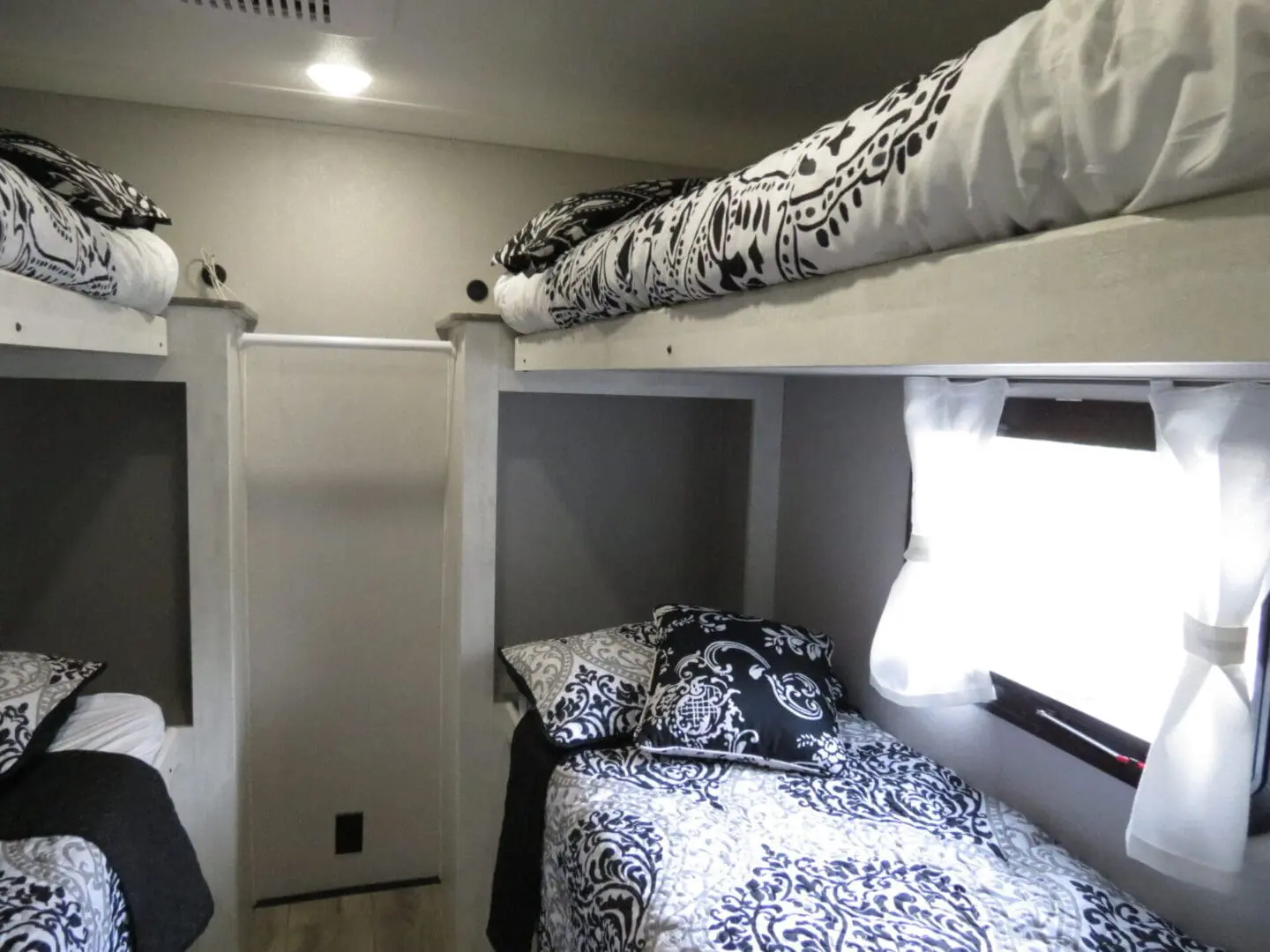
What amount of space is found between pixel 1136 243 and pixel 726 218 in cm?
55

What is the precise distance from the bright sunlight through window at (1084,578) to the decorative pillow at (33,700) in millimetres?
1792

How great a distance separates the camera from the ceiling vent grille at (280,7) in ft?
4.87

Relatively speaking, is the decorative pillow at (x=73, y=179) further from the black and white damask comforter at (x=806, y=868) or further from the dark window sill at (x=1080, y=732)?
the dark window sill at (x=1080, y=732)

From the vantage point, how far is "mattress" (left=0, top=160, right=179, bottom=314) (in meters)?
1.02

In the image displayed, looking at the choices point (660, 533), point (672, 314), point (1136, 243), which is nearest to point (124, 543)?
point (660, 533)

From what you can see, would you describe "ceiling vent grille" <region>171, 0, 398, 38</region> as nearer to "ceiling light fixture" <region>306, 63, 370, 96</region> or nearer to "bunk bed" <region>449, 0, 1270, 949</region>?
"ceiling light fixture" <region>306, 63, 370, 96</region>

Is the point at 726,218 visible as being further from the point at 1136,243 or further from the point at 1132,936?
the point at 1132,936

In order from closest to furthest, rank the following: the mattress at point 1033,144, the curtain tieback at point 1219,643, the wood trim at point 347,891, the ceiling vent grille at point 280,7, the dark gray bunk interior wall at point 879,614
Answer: the mattress at point 1033,144
the curtain tieback at point 1219,643
the dark gray bunk interior wall at point 879,614
the ceiling vent grille at point 280,7
the wood trim at point 347,891

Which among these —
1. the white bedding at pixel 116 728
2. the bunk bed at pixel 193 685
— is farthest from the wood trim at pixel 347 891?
the white bedding at pixel 116 728

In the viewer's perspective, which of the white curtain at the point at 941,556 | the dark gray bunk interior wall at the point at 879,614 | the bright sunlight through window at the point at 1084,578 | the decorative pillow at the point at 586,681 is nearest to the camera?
the dark gray bunk interior wall at the point at 879,614

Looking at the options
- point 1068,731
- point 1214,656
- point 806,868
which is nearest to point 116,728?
point 806,868

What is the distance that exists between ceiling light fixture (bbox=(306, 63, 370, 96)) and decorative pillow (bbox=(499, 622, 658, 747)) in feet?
4.48

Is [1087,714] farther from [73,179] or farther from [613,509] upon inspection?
[73,179]

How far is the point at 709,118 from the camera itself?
2.10 m
